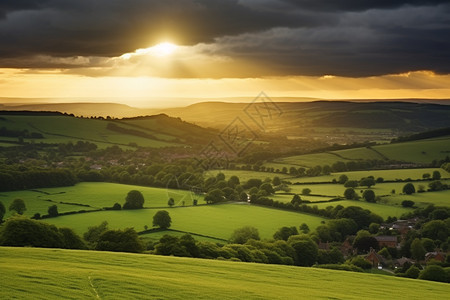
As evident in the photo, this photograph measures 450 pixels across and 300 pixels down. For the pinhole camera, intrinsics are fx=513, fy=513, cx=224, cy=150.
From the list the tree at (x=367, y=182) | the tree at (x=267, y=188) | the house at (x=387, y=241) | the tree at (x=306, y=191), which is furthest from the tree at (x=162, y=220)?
the tree at (x=367, y=182)

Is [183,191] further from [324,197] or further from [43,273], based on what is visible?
[43,273]

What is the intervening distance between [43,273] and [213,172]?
345ft

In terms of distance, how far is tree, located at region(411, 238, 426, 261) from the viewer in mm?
68938

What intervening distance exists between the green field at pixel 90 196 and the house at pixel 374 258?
35.7 m

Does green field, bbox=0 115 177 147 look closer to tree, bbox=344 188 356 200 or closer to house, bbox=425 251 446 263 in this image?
tree, bbox=344 188 356 200

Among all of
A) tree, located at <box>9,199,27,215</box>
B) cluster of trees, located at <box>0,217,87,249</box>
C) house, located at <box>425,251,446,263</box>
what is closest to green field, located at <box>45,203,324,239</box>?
tree, located at <box>9,199,27,215</box>

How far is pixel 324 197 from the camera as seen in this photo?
99.8 metres

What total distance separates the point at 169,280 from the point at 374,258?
154 ft

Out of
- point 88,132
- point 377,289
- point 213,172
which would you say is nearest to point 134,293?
point 377,289

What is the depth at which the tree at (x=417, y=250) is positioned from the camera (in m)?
68.9

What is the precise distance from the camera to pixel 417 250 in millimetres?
69062

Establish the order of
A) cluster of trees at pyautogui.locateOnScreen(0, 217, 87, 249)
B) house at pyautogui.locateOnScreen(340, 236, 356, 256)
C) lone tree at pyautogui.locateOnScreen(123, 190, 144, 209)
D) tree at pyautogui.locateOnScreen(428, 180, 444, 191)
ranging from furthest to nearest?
tree at pyautogui.locateOnScreen(428, 180, 444, 191), lone tree at pyautogui.locateOnScreen(123, 190, 144, 209), house at pyautogui.locateOnScreen(340, 236, 356, 256), cluster of trees at pyautogui.locateOnScreen(0, 217, 87, 249)

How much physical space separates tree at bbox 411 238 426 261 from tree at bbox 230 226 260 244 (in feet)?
69.9

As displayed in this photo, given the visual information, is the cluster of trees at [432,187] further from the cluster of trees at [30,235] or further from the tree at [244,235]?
the cluster of trees at [30,235]
